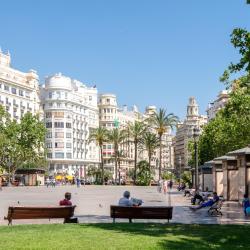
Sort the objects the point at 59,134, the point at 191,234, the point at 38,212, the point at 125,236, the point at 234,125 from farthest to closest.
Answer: the point at 59,134 → the point at 234,125 → the point at 38,212 → the point at 191,234 → the point at 125,236

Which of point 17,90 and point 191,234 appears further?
point 17,90

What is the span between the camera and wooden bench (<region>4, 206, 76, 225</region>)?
17.0m

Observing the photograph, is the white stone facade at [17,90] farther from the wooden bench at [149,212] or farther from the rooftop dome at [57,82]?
the wooden bench at [149,212]

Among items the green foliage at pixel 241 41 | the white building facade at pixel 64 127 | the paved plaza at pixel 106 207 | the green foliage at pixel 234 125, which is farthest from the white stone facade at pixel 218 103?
the green foliage at pixel 241 41

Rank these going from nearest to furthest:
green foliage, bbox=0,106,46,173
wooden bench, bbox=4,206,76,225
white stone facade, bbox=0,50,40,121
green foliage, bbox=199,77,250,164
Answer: wooden bench, bbox=4,206,76,225 < green foliage, bbox=199,77,250,164 < green foliage, bbox=0,106,46,173 < white stone facade, bbox=0,50,40,121

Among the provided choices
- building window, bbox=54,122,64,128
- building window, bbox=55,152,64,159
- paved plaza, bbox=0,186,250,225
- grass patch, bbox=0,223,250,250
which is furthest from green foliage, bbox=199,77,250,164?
building window, bbox=54,122,64,128

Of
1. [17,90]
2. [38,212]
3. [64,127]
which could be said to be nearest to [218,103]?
[64,127]

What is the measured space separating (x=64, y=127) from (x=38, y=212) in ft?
416

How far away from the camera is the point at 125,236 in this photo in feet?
45.2

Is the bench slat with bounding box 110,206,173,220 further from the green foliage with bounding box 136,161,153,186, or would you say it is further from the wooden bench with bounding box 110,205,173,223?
the green foliage with bounding box 136,161,153,186

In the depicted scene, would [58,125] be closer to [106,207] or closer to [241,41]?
[106,207]

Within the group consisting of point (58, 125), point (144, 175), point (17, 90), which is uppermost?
point (17, 90)

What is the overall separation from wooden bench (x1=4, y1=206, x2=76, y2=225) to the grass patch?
0.75 metres

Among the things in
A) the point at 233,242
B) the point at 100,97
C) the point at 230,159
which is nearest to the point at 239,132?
the point at 230,159
